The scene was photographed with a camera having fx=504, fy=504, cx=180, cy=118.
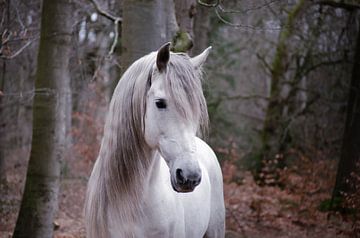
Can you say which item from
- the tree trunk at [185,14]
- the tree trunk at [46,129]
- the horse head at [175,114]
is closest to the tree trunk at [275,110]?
the tree trunk at [185,14]

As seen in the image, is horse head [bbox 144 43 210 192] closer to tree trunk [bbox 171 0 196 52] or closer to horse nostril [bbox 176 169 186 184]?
horse nostril [bbox 176 169 186 184]

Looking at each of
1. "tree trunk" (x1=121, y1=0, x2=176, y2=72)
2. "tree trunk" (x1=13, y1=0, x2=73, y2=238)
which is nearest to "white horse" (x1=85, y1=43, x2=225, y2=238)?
"tree trunk" (x1=121, y1=0, x2=176, y2=72)

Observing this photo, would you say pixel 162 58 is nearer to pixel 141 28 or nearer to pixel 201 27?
pixel 141 28

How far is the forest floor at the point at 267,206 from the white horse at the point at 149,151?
170 inches

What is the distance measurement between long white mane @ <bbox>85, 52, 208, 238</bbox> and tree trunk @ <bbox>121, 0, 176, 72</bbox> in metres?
1.53

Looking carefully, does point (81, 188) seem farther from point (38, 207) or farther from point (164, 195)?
point (164, 195)

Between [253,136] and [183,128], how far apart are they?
14053 millimetres

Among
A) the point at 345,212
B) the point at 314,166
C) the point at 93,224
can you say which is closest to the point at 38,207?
the point at 93,224

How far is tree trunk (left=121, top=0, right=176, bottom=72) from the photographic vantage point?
4828 mm

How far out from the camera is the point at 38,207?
5.84 meters

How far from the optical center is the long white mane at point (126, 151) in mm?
3213

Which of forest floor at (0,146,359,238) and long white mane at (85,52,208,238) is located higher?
long white mane at (85,52,208,238)

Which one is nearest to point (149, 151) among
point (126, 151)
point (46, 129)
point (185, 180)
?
point (126, 151)

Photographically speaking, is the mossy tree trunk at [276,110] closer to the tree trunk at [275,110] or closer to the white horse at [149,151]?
the tree trunk at [275,110]
